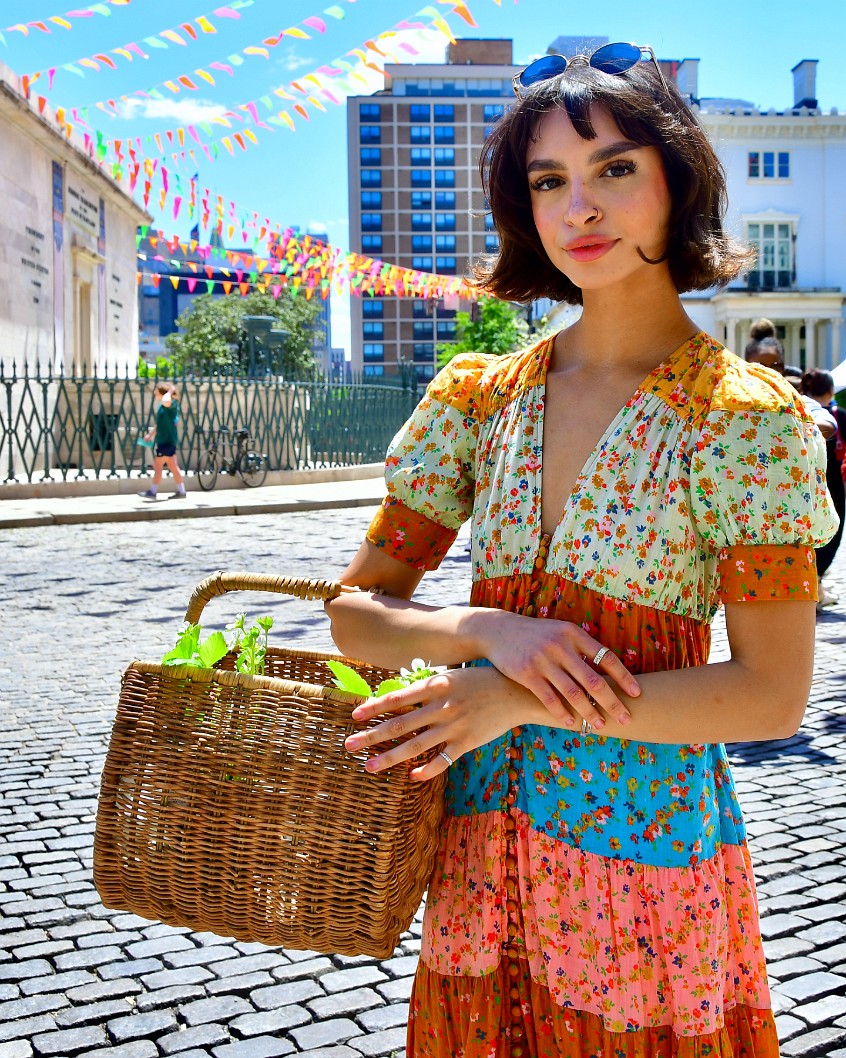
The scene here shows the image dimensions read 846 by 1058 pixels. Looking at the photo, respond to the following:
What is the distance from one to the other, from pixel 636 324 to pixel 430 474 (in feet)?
1.16

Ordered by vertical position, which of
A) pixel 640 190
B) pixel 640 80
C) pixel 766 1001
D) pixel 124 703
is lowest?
pixel 766 1001

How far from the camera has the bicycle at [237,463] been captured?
63.7 ft

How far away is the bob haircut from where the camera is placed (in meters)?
1.45

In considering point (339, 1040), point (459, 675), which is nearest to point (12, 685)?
point (339, 1040)

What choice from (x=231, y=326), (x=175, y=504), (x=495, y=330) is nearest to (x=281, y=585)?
(x=175, y=504)

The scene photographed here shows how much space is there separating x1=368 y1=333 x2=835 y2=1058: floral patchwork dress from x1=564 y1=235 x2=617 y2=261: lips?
0.57ft

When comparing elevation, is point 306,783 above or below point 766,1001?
above

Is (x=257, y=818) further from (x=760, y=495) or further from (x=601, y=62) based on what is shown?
(x=601, y=62)

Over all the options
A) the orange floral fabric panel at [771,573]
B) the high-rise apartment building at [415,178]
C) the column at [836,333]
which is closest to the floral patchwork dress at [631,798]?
the orange floral fabric panel at [771,573]

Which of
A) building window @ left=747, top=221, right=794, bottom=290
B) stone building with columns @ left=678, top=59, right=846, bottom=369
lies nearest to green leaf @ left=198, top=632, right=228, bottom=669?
stone building with columns @ left=678, top=59, right=846, bottom=369

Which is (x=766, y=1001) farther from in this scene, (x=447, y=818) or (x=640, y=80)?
(x=640, y=80)

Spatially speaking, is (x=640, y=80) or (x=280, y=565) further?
(x=280, y=565)

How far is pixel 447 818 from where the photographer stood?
4.97 ft

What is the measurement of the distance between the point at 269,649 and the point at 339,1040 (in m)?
1.36
